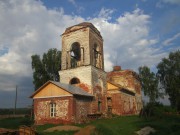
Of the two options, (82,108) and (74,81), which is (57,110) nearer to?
(82,108)

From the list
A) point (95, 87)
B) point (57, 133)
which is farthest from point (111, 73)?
point (57, 133)

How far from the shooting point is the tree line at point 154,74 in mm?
36469

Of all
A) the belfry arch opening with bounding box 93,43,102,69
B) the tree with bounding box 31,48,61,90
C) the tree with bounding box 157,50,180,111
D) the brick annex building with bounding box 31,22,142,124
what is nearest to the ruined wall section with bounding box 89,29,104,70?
the brick annex building with bounding box 31,22,142,124

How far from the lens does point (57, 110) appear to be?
20.4 m

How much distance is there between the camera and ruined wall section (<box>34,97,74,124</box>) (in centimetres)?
1978

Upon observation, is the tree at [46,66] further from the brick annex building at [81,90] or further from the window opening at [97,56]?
the window opening at [97,56]

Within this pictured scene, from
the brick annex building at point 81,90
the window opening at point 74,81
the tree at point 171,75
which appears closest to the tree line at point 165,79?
the tree at point 171,75

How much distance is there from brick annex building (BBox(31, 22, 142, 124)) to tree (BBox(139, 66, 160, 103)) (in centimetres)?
735

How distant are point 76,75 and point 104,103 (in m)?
5.14

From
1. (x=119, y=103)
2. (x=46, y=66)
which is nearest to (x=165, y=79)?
(x=119, y=103)

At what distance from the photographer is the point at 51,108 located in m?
21.0

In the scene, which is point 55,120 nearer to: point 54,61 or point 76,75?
point 76,75

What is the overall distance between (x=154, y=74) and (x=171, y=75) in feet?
12.3

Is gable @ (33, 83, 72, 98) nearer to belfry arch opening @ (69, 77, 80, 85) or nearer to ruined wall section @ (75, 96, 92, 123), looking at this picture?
ruined wall section @ (75, 96, 92, 123)
